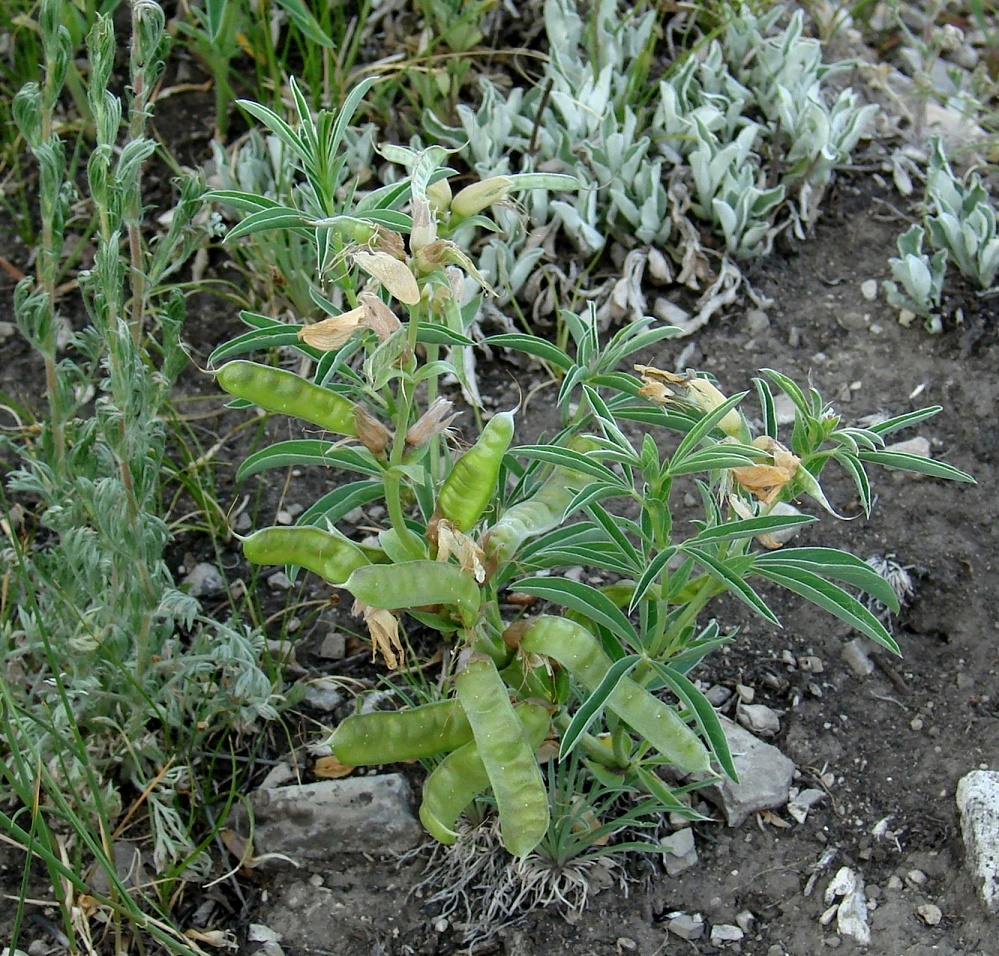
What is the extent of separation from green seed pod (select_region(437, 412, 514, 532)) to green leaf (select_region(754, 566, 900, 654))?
39 cm

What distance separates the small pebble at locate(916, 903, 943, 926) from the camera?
77.5 inches

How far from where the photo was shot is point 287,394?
173 centimetres

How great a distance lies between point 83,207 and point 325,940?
2041mm

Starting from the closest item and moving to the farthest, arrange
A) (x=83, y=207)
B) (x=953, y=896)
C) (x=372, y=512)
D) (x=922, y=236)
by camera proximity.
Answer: (x=953, y=896), (x=372, y=512), (x=922, y=236), (x=83, y=207)

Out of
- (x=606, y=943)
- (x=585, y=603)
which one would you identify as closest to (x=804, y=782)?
(x=606, y=943)

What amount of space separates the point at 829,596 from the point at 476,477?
1.69 ft

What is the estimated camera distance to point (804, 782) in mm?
2209

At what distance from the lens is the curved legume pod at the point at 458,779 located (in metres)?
1.83

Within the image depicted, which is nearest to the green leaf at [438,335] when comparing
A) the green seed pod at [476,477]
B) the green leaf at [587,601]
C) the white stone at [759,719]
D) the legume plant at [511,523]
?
the legume plant at [511,523]

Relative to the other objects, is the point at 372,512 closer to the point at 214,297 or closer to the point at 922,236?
the point at 214,297

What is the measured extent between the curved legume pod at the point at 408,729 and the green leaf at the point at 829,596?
1.67 ft

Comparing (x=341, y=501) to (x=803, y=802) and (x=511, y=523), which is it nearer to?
(x=511, y=523)

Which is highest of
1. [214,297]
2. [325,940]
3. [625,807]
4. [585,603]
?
[585,603]

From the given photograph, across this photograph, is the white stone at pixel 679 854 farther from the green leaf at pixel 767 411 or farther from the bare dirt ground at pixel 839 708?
the green leaf at pixel 767 411
